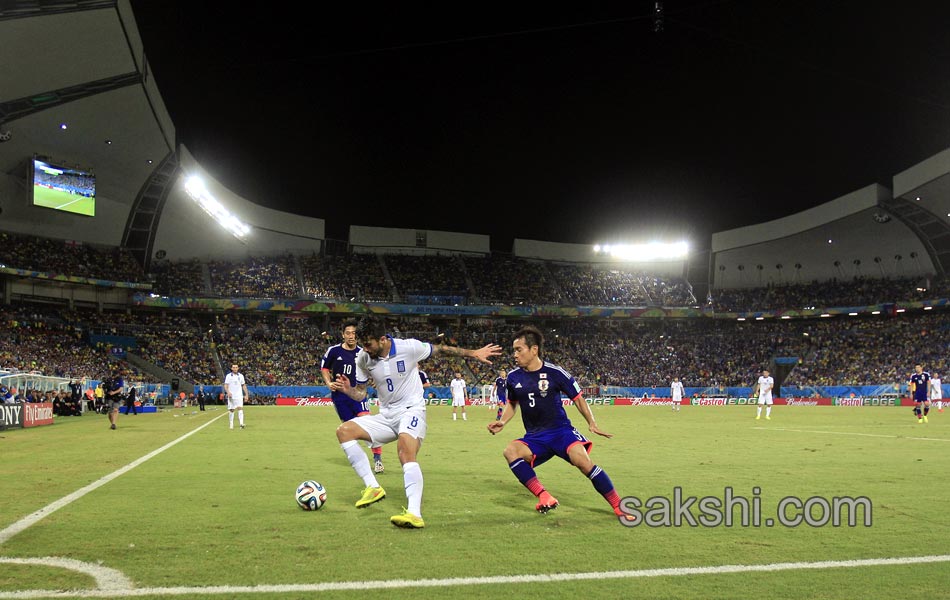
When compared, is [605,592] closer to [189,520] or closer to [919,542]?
[919,542]

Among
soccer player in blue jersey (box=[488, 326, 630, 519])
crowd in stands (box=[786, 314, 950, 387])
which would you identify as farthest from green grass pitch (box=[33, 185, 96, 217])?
crowd in stands (box=[786, 314, 950, 387])

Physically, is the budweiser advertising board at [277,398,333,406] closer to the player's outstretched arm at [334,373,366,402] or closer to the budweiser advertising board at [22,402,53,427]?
the budweiser advertising board at [22,402,53,427]

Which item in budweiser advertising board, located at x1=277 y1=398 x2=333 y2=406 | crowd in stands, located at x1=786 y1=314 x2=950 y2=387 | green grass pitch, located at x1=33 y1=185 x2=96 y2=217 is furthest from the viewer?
crowd in stands, located at x1=786 y1=314 x2=950 y2=387

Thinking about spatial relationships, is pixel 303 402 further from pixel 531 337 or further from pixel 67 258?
pixel 531 337

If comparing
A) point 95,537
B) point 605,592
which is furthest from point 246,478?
point 605,592

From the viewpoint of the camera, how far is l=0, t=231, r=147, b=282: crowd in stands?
45688 mm

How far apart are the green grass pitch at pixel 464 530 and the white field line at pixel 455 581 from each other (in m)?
0.08

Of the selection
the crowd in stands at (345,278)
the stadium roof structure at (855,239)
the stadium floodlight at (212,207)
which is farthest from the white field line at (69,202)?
the stadium roof structure at (855,239)

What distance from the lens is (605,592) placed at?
4.38m

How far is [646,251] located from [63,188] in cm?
5444

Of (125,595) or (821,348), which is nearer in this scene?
(125,595)

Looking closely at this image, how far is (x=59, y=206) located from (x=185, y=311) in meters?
17.1

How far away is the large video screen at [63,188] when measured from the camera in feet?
138

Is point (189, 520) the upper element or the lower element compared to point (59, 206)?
lower
